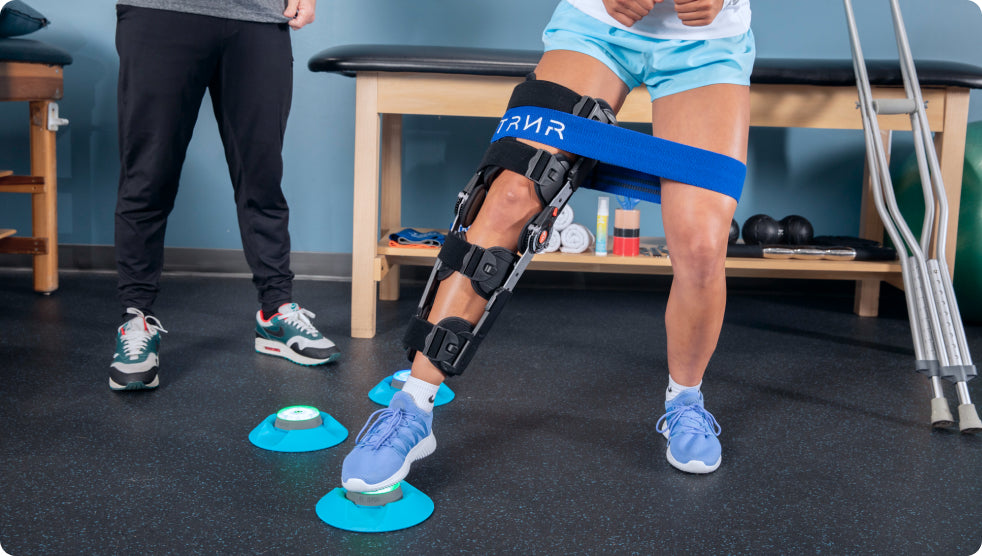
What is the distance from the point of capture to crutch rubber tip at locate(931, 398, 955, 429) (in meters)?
1.72

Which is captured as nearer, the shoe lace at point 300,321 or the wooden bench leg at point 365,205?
the shoe lace at point 300,321

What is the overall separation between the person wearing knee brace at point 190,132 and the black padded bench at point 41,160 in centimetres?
99

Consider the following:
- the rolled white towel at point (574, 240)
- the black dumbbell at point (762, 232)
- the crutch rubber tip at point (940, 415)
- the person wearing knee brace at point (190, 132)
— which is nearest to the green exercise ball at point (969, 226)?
the black dumbbell at point (762, 232)

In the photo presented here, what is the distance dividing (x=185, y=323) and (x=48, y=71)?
40.4 inches

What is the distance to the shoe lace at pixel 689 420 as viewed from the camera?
5.02ft

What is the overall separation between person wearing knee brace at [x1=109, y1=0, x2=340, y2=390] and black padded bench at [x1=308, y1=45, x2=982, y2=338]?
0.27m

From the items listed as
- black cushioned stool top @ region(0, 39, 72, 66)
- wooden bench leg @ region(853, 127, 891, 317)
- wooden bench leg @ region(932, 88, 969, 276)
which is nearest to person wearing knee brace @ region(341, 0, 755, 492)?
wooden bench leg @ region(932, 88, 969, 276)

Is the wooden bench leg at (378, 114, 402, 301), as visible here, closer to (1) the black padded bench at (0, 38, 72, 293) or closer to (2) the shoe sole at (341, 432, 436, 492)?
(1) the black padded bench at (0, 38, 72, 293)

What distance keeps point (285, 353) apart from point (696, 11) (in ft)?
4.57

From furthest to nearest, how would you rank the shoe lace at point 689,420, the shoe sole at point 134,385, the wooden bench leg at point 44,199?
the wooden bench leg at point 44,199 < the shoe sole at point 134,385 < the shoe lace at point 689,420

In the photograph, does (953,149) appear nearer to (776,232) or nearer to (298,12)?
(776,232)

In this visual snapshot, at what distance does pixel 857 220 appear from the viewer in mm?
3242

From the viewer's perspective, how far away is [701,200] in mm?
1383

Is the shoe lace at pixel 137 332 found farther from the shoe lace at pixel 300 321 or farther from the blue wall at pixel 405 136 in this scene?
the blue wall at pixel 405 136
